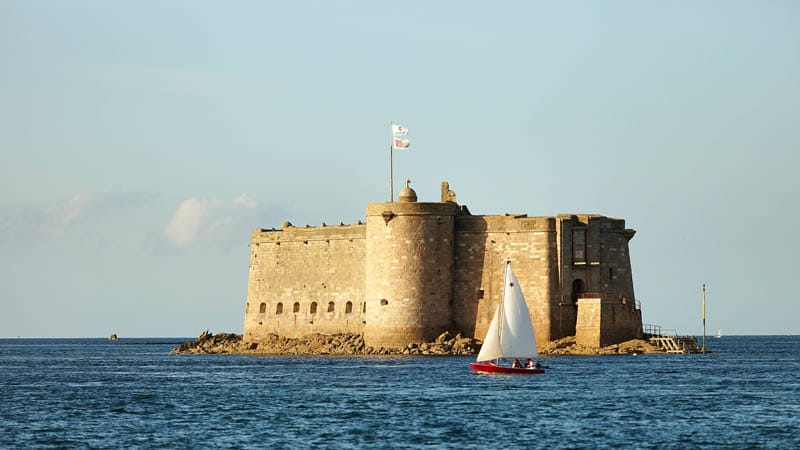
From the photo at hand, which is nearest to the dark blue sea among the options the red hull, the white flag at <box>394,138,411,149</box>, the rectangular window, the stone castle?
the red hull

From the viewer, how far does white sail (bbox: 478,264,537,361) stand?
58469 millimetres

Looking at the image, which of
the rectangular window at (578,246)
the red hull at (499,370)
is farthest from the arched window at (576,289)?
the red hull at (499,370)

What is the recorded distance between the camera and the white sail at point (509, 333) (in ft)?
192

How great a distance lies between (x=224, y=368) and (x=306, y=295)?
16186 millimetres

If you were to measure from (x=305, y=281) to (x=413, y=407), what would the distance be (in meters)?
41.5

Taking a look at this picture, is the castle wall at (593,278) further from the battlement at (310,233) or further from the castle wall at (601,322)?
the battlement at (310,233)

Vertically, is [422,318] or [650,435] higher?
[422,318]

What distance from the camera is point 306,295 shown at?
87812mm

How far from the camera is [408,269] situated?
76500 mm

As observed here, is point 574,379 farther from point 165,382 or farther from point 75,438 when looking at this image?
point 75,438

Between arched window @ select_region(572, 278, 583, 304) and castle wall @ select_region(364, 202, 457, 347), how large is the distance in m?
6.88

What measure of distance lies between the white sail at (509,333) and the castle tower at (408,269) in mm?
17689

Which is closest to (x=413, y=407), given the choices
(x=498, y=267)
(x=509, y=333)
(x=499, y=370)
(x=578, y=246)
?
(x=509, y=333)

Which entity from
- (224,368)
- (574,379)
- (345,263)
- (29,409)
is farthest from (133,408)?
(345,263)
